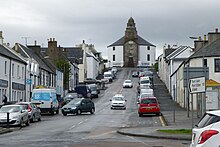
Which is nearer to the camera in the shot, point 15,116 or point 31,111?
point 15,116

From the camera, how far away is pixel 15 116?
34.2 metres

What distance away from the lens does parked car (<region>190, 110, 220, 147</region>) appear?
11.0 m

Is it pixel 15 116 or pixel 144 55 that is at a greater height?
pixel 144 55

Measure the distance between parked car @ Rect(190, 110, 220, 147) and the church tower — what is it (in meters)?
157

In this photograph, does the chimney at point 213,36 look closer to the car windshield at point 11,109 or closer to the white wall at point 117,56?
the car windshield at point 11,109

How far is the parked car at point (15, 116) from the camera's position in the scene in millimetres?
34009

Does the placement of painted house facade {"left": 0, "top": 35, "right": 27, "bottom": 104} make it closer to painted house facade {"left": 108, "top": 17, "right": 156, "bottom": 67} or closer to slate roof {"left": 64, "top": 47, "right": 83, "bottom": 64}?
slate roof {"left": 64, "top": 47, "right": 83, "bottom": 64}

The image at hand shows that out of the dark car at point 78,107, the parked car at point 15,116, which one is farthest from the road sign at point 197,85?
the dark car at point 78,107

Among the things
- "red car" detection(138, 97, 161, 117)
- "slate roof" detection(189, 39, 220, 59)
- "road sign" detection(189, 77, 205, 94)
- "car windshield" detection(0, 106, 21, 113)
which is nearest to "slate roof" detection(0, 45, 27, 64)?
"red car" detection(138, 97, 161, 117)

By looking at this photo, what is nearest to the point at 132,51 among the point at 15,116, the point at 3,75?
the point at 3,75

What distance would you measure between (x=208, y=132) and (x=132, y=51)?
16036cm

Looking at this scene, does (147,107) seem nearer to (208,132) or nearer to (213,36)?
(213,36)

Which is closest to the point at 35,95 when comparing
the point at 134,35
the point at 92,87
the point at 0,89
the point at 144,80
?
the point at 0,89

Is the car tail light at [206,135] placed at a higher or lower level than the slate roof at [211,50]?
lower
